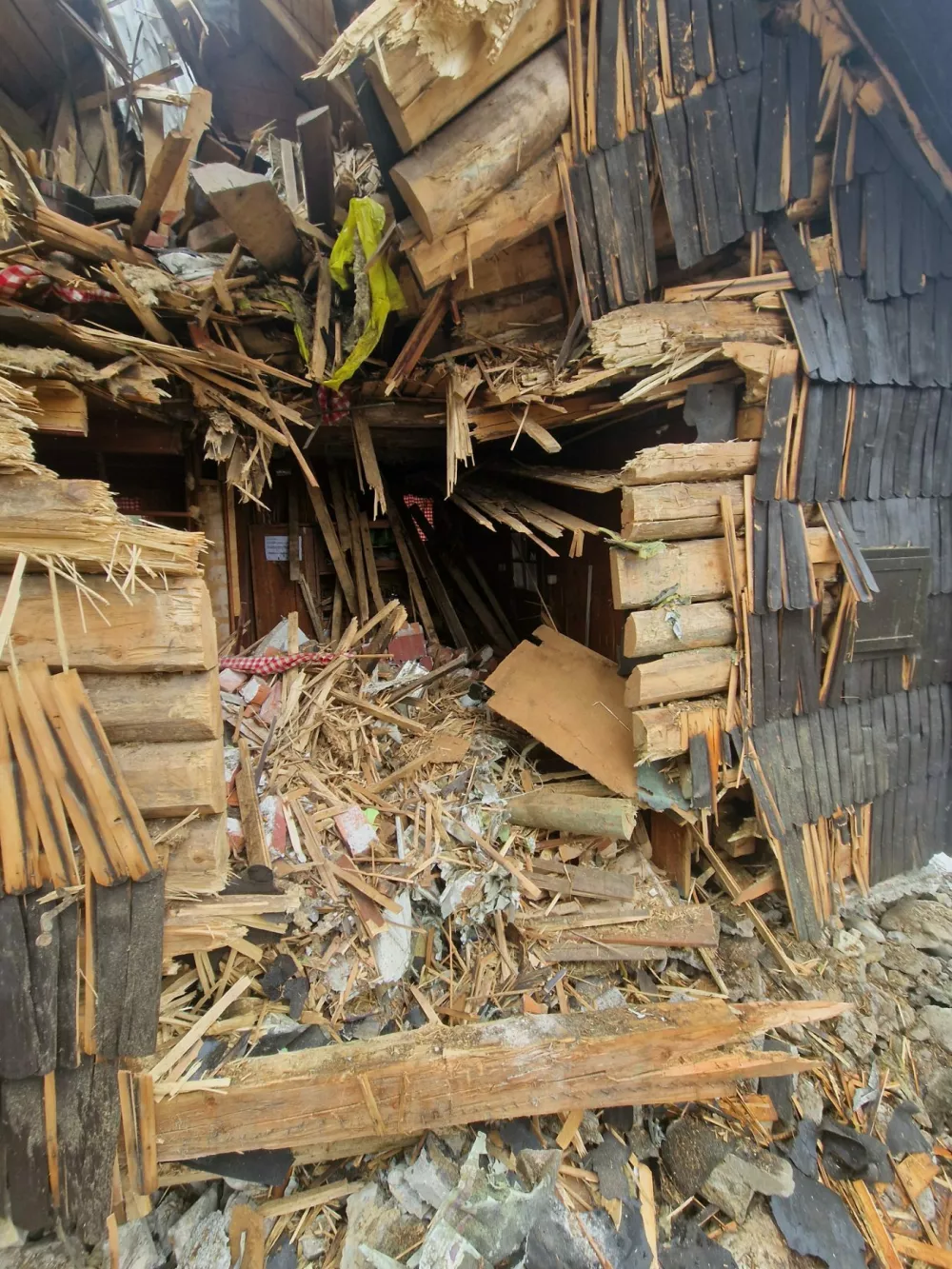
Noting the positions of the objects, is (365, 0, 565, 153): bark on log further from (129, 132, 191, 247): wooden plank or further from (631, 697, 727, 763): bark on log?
(631, 697, 727, 763): bark on log

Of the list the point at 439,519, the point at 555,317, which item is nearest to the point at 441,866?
the point at 555,317

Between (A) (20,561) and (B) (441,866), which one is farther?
(B) (441,866)

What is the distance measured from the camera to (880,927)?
507 centimetres

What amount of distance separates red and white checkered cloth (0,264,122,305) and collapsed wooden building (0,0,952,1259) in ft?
0.11

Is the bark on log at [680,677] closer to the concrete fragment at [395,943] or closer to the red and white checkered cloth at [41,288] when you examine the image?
the concrete fragment at [395,943]

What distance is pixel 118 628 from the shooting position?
2.70 metres

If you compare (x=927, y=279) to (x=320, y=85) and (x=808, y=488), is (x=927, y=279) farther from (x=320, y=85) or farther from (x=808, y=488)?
(x=320, y=85)

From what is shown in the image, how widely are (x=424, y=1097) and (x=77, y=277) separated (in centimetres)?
531

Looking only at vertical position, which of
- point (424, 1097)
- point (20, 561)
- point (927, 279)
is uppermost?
point (927, 279)

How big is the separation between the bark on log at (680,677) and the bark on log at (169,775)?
113 inches

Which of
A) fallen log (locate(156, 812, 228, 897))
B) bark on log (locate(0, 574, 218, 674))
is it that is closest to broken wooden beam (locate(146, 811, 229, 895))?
fallen log (locate(156, 812, 228, 897))

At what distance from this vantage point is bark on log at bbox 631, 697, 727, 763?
416 centimetres

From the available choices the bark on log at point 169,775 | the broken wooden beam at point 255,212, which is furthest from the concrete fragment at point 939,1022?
the broken wooden beam at point 255,212

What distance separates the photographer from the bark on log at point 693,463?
399 cm
